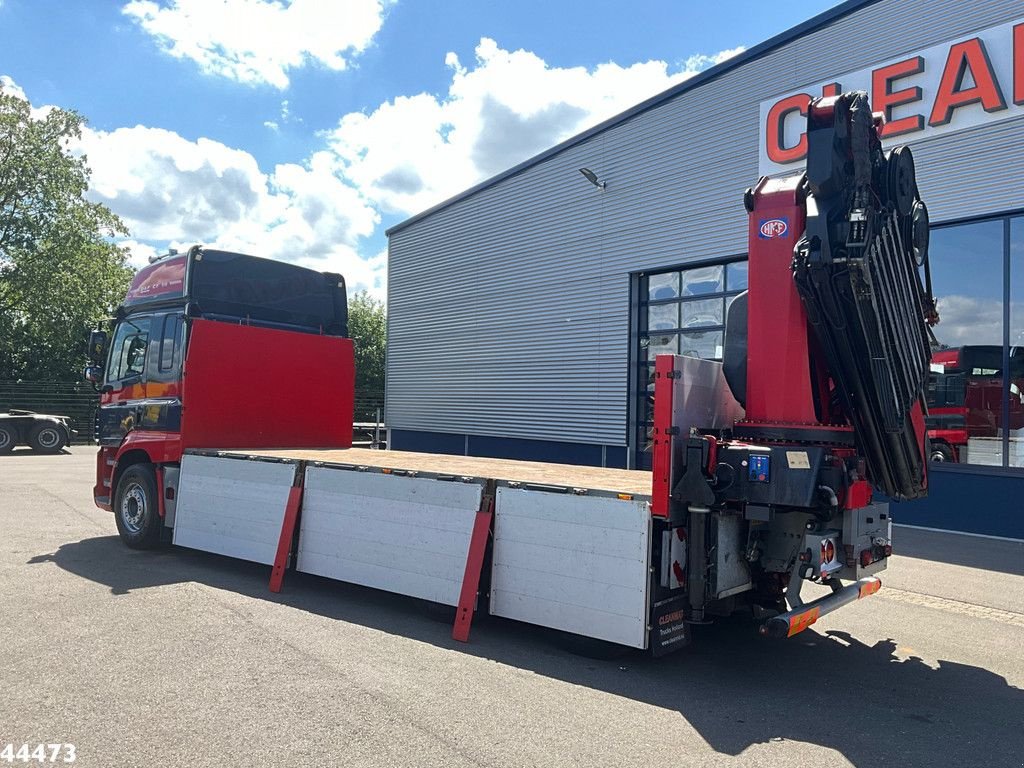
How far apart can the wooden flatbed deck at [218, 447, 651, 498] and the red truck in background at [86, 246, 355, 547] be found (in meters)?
1.02

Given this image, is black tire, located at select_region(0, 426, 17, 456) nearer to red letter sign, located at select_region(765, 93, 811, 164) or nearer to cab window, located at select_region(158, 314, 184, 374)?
cab window, located at select_region(158, 314, 184, 374)

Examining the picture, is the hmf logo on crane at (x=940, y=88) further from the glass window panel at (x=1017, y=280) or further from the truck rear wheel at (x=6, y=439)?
the truck rear wheel at (x=6, y=439)

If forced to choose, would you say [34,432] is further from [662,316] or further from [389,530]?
[389,530]

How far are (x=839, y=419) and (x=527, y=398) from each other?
12463mm

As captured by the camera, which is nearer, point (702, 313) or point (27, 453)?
point (702, 313)

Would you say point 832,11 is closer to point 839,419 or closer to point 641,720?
point 839,419

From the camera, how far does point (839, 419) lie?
5453mm

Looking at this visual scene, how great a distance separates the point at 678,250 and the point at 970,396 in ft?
18.3

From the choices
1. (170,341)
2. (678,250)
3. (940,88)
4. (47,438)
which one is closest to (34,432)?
(47,438)

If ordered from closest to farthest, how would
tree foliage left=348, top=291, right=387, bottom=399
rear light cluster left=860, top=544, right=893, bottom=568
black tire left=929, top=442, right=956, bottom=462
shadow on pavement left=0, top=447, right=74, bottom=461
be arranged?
rear light cluster left=860, top=544, right=893, bottom=568, black tire left=929, top=442, right=956, bottom=462, shadow on pavement left=0, top=447, right=74, bottom=461, tree foliage left=348, top=291, right=387, bottom=399

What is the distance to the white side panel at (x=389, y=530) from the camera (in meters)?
6.21

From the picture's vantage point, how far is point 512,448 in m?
18.2

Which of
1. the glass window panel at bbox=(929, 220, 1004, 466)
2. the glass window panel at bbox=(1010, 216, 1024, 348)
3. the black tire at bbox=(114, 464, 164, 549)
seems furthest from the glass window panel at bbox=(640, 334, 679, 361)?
the black tire at bbox=(114, 464, 164, 549)

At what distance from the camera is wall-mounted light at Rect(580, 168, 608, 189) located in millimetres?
15856
